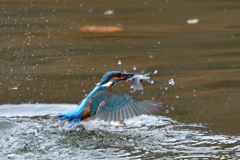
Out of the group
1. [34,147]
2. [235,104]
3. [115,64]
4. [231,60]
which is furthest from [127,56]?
[34,147]

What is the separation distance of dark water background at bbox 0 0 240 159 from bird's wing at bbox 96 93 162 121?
0.74 ft

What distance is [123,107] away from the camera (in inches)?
176

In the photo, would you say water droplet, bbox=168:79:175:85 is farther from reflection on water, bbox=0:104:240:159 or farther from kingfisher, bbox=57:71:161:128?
kingfisher, bbox=57:71:161:128

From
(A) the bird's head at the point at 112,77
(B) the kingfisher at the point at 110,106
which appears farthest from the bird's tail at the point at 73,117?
(A) the bird's head at the point at 112,77

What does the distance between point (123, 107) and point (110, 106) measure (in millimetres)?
119

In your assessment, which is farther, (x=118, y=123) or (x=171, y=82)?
(x=171, y=82)

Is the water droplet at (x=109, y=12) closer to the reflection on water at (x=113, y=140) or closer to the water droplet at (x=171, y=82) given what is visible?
the water droplet at (x=171, y=82)

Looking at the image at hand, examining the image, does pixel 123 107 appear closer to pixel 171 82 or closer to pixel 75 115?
pixel 75 115

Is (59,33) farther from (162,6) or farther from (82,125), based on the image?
(82,125)

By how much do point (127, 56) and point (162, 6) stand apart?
280cm

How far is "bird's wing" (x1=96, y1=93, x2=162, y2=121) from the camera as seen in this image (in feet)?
14.4

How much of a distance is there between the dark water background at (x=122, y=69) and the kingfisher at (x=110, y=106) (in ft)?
0.66

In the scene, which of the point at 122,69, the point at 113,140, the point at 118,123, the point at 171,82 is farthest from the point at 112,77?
the point at 122,69

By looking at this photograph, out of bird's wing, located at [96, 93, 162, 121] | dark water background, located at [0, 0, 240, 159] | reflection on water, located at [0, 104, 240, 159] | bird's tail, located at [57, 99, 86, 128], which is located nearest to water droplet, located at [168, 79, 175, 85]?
dark water background, located at [0, 0, 240, 159]
